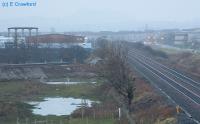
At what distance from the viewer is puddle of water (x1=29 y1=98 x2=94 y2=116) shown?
22969 mm

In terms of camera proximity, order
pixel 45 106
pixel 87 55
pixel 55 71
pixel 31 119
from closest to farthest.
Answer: pixel 31 119 → pixel 45 106 → pixel 55 71 → pixel 87 55

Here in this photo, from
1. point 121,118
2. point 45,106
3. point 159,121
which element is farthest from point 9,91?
point 159,121

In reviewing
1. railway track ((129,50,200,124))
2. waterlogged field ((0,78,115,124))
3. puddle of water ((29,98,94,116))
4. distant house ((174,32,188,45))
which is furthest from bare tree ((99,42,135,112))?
distant house ((174,32,188,45))

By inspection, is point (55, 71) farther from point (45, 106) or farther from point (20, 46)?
point (45, 106)

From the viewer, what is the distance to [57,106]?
25.1 meters

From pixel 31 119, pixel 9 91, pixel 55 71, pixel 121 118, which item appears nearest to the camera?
pixel 121 118

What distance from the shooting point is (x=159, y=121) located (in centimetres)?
1560

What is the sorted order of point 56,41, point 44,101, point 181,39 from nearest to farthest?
point 44,101
point 56,41
point 181,39

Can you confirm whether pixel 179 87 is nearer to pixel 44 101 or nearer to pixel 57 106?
pixel 57 106

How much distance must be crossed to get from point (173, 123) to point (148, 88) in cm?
1061

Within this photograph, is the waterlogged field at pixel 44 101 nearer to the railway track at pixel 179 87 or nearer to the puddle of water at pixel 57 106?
the puddle of water at pixel 57 106

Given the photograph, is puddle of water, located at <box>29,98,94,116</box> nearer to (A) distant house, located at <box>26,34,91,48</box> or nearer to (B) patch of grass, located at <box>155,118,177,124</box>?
(B) patch of grass, located at <box>155,118,177,124</box>

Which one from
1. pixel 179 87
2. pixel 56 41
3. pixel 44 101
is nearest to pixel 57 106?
pixel 44 101

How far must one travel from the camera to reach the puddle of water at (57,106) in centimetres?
2297
